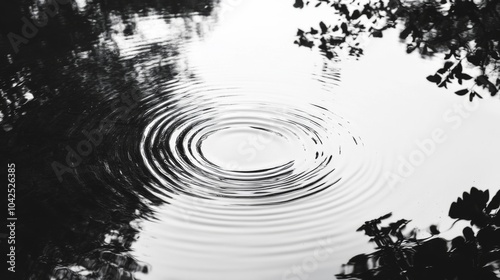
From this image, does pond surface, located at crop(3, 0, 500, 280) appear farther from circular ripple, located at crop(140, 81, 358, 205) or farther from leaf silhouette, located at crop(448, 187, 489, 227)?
leaf silhouette, located at crop(448, 187, 489, 227)

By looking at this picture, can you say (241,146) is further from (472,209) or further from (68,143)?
(472,209)

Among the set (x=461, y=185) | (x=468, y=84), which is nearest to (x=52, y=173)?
(x=461, y=185)

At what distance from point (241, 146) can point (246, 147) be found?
0.05 m

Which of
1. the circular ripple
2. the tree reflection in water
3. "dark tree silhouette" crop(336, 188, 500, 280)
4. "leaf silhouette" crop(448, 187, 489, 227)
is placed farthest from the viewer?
the circular ripple

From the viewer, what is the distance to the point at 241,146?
423 centimetres

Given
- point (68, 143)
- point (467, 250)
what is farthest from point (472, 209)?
point (68, 143)

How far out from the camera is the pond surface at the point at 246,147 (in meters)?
3.00

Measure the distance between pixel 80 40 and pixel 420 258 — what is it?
20.5 feet

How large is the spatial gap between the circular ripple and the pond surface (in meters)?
0.02

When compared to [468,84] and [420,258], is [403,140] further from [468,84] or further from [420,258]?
[420,258]

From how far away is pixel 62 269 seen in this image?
2.74 metres

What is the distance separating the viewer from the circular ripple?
355cm

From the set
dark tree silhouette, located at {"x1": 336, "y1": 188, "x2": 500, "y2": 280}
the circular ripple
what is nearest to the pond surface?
the circular ripple

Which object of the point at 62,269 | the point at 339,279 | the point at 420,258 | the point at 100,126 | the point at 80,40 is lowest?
the point at 339,279
